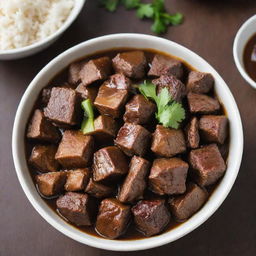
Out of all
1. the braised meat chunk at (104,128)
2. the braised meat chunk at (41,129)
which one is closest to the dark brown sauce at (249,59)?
the braised meat chunk at (104,128)

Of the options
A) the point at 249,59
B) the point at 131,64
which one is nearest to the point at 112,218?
the point at 131,64

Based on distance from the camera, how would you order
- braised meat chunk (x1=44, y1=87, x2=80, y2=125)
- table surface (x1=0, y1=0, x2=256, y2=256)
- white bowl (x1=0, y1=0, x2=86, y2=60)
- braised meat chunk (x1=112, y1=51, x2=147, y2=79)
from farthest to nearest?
white bowl (x1=0, y1=0, x2=86, y2=60)
table surface (x1=0, y1=0, x2=256, y2=256)
braised meat chunk (x1=112, y1=51, x2=147, y2=79)
braised meat chunk (x1=44, y1=87, x2=80, y2=125)

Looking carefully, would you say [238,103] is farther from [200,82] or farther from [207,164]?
[207,164]

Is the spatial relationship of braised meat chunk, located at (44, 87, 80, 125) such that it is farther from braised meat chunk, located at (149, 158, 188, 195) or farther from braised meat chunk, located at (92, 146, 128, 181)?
braised meat chunk, located at (149, 158, 188, 195)

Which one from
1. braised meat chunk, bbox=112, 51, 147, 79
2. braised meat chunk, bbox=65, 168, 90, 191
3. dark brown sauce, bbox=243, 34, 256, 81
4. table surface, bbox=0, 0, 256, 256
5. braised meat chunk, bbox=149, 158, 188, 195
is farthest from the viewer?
dark brown sauce, bbox=243, 34, 256, 81

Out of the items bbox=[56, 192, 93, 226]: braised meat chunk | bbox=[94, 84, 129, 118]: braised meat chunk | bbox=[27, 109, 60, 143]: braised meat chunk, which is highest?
bbox=[94, 84, 129, 118]: braised meat chunk

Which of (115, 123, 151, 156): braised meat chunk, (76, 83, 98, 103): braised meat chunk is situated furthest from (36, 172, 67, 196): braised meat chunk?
(76, 83, 98, 103): braised meat chunk
